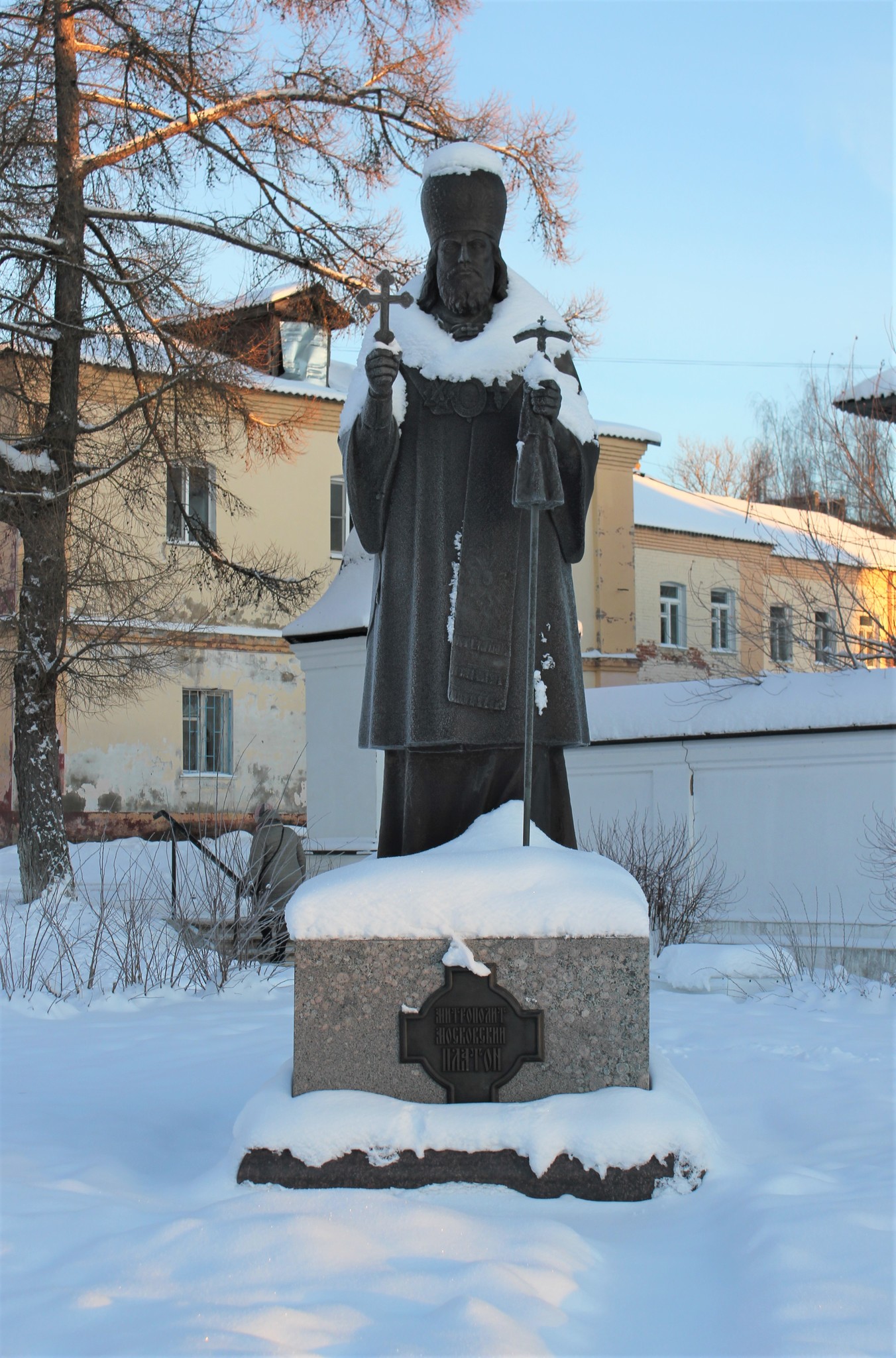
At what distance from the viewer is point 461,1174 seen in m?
2.67

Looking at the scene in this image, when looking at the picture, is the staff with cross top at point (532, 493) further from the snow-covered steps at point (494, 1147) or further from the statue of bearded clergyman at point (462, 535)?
the snow-covered steps at point (494, 1147)

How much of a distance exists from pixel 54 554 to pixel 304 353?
12.1m

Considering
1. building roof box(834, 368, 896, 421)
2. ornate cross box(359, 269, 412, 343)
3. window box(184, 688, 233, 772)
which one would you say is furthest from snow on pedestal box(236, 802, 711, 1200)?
window box(184, 688, 233, 772)

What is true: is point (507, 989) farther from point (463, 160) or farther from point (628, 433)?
point (628, 433)

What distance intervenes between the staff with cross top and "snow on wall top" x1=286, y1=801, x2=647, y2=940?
0.72 feet

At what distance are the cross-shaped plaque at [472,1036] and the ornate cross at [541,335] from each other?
1.54m

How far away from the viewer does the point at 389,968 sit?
2.83m

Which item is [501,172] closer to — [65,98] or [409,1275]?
[409,1275]

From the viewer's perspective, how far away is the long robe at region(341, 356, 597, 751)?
10.5ft

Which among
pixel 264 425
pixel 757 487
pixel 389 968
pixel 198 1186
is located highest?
pixel 757 487

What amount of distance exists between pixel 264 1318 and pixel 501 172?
8.77ft

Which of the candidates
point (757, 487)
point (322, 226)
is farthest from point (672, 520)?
point (322, 226)

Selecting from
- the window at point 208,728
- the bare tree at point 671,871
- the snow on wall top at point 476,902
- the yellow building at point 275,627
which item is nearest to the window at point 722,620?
the yellow building at point 275,627

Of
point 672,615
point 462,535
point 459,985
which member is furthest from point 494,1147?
Answer: point 672,615
